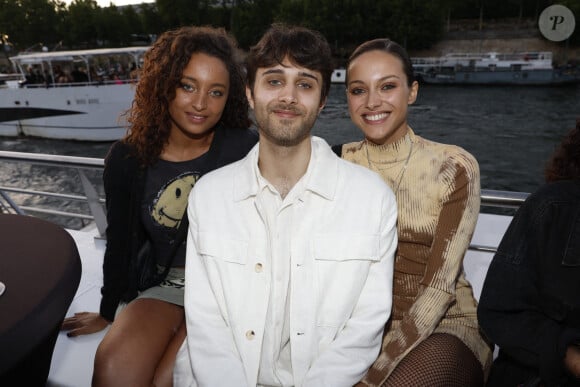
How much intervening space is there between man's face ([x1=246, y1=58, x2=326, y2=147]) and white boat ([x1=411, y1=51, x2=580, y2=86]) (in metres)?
31.0

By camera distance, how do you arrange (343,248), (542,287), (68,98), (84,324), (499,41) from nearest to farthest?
(542,287) → (343,248) → (84,324) → (68,98) → (499,41)

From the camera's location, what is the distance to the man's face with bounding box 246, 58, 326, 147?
5.27ft

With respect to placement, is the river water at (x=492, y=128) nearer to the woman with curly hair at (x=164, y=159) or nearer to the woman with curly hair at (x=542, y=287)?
the woman with curly hair at (x=164, y=159)

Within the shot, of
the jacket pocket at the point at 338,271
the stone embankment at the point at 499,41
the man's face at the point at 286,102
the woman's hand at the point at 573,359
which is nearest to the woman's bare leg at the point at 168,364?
the jacket pocket at the point at 338,271

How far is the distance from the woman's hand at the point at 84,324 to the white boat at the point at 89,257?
28 mm

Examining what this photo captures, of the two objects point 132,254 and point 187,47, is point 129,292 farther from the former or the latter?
point 187,47

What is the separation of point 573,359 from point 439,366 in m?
0.38

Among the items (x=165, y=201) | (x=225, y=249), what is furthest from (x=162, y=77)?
(x=225, y=249)

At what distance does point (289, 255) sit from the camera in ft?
5.09

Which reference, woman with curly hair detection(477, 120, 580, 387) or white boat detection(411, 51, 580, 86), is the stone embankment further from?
woman with curly hair detection(477, 120, 580, 387)

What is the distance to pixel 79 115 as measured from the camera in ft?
60.3

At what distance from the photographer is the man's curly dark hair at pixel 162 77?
202cm

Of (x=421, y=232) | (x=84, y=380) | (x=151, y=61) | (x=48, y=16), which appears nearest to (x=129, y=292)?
(x=84, y=380)

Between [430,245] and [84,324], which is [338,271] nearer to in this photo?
[430,245]
